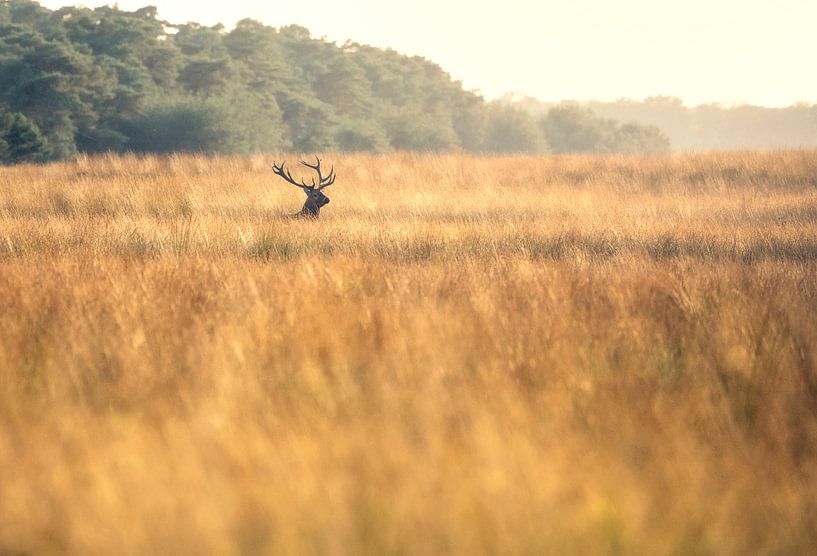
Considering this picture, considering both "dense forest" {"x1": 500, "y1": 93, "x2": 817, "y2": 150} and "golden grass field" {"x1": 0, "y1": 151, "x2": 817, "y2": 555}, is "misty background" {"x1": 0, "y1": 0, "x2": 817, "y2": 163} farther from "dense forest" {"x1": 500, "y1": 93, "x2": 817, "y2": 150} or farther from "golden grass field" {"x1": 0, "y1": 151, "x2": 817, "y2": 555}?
"dense forest" {"x1": 500, "y1": 93, "x2": 817, "y2": 150}

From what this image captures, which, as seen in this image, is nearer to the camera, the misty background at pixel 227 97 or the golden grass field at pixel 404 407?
the golden grass field at pixel 404 407

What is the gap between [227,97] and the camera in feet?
103

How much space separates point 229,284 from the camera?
230 inches

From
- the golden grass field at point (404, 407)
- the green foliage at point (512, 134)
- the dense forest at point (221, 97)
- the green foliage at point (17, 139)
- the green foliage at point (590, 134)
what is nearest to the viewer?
the golden grass field at point (404, 407)

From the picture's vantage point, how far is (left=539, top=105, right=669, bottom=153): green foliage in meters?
56.0

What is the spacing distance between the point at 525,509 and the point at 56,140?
26.6 meters

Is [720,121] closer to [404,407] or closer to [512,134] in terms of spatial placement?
[512,134]

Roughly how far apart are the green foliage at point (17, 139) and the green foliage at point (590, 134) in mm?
35976

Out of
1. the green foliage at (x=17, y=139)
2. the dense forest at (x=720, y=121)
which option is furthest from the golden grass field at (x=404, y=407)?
the dense forest at (x=720, y=121)

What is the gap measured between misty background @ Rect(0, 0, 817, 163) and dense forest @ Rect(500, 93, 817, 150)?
69.7 ft

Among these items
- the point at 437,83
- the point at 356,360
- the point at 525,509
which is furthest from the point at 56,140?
the point at 437,83

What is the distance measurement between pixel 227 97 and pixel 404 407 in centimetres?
2915

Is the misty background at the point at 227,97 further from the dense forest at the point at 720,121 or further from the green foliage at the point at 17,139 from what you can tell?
the dense forest at the point at 720,121

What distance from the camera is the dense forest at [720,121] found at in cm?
8512
